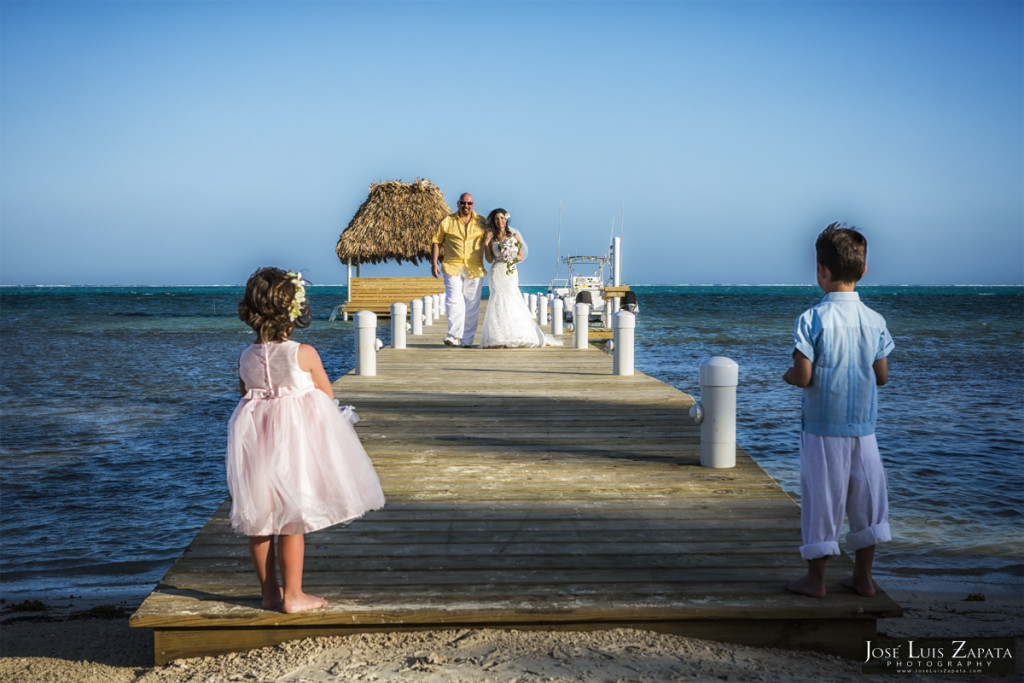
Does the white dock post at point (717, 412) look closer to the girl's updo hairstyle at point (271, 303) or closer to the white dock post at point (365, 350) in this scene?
the girl's updo hairstyle at point (271, 303)

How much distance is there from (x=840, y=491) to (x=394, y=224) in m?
32.6

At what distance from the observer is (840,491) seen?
3.56 m

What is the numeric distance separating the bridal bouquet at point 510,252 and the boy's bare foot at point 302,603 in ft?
29.5

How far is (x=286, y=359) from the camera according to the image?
11.5ft

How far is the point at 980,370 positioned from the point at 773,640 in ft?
67.8

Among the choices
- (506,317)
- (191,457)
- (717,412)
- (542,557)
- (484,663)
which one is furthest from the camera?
(506,317)

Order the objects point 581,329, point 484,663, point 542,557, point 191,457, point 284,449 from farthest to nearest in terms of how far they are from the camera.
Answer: point 581,329 < point 191,457 < point 542,557 < point 284,449 < point 484,663

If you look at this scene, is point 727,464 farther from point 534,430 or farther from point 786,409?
point 786,409

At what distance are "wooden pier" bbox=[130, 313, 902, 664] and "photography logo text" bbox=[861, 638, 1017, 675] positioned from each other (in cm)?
10

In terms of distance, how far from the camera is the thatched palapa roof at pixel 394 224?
34531 millimetres

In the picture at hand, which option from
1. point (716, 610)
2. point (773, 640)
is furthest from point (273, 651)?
point (773, 640)

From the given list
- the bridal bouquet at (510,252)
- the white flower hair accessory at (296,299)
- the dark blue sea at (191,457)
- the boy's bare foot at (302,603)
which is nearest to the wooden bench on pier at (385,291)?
the dark blue sea at (191,457)

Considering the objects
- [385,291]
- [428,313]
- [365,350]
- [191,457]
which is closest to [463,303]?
[365,350]

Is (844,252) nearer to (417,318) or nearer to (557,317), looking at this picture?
(557,317)
